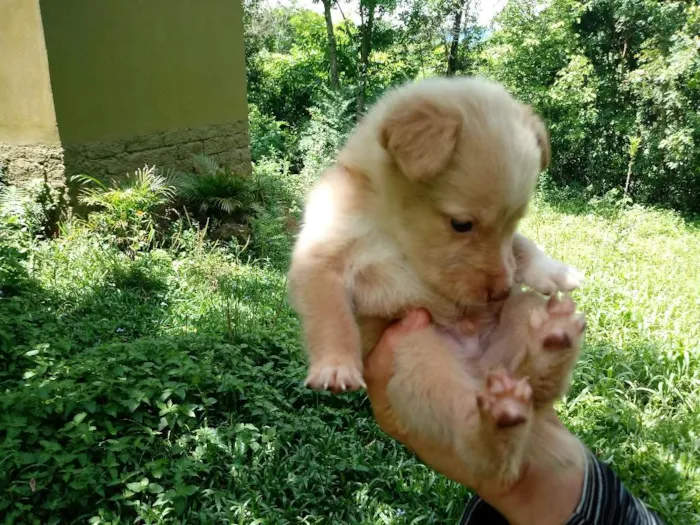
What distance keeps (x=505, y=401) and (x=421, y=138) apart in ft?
2.82

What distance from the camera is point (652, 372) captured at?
4828 millimetres

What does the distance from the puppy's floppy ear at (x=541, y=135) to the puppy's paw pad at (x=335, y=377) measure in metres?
1.00

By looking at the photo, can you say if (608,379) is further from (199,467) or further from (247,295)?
(247,295)

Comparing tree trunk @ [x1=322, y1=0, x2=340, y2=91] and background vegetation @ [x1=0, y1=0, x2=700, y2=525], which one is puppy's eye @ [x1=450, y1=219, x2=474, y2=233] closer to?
background vegetation @ [x1=0, y1=0, x2=700, y2=525]

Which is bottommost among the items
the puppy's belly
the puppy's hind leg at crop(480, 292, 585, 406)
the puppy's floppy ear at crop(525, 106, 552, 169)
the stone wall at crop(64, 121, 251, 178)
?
the stone wall at crop(64, 121, 251, 178)

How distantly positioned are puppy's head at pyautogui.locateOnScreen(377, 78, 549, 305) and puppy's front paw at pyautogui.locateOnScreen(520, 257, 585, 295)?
1.04ft

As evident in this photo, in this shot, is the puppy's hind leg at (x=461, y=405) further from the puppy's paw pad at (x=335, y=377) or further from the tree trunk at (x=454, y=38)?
the tree trunk at (x=454, y=38)

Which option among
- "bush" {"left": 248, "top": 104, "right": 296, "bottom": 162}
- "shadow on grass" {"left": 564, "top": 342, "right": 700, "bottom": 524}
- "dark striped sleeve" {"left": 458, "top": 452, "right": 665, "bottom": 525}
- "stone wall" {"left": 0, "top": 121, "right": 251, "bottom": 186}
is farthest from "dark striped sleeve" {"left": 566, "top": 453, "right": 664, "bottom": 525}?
"bush" {"left": 248, "top": 104, "right": 296, "bottom": 162}

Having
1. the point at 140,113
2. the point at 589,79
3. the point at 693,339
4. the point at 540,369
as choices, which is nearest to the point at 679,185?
the point at 589,79

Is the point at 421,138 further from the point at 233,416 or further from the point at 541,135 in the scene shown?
the point at 233,416

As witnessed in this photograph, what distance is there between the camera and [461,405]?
1.74 meters

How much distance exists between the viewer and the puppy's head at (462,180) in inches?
67.0

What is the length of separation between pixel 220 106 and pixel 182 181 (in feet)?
7.86

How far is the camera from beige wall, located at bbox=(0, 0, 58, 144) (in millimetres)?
7887
